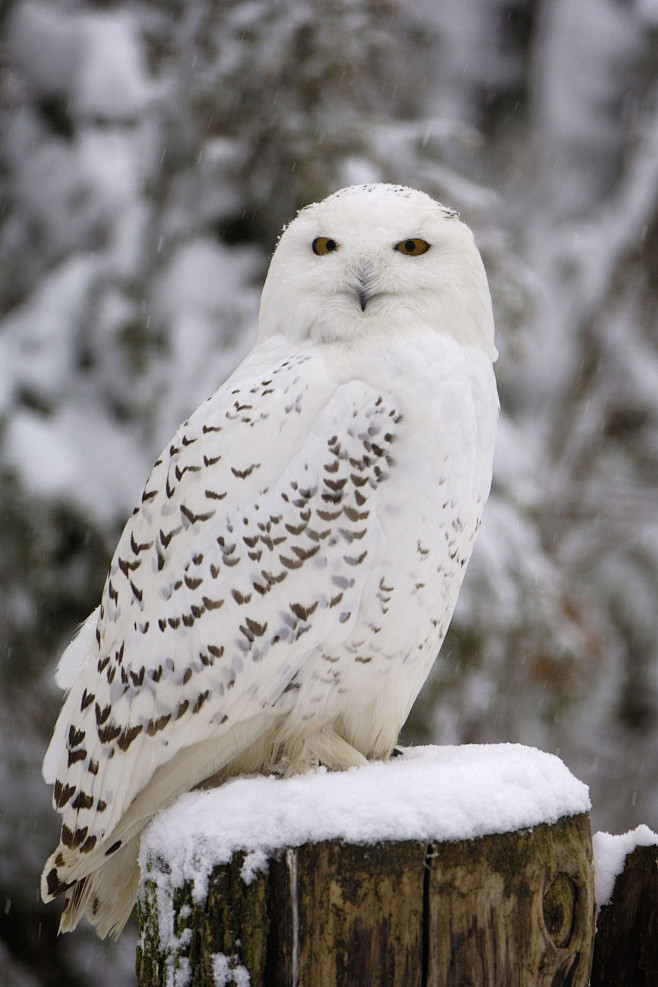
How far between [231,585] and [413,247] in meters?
0.90

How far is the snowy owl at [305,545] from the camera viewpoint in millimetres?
1955

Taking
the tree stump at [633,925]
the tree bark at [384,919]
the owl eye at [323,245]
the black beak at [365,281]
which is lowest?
the tree stump at [633,925]

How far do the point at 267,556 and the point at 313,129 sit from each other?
9.82ft

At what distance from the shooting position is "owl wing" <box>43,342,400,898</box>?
6.39 feet

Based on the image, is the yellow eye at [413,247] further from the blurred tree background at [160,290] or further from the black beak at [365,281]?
the blurred tree background at [160,290]

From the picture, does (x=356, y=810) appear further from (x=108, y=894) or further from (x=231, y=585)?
(x=108, y=894)

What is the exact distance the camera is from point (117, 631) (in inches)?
83.6

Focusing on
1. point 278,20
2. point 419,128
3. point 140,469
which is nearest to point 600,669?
point 140,469

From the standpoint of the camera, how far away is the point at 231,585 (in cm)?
197

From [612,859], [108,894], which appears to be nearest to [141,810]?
[108,894]

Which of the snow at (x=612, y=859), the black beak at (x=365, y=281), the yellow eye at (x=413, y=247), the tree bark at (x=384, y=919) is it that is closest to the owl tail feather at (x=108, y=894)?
the tree bark at (x=384, y=919)

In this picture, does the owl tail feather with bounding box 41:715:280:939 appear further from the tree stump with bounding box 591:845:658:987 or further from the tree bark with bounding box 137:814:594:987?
the tree stump with bounding box 591:845:658:987

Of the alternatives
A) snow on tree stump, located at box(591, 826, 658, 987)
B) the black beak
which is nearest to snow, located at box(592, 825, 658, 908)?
snow on tree stump, located at box(591, 826, 658, 987)

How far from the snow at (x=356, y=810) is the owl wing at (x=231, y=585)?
19 centimetres
